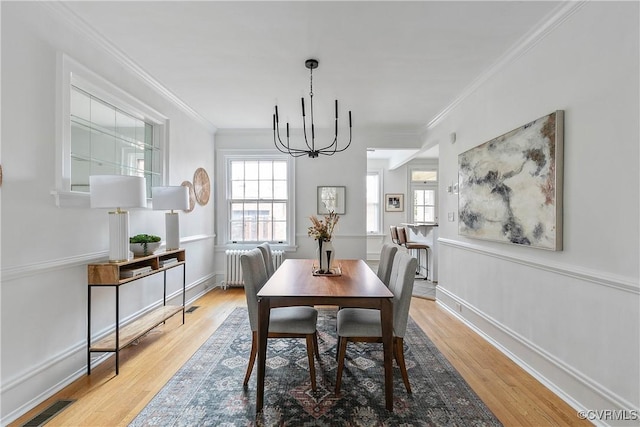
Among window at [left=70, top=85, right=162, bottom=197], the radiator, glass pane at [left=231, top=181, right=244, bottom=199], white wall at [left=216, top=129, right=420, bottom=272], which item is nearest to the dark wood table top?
window at [left=70, top=85, right=162, bottom=197]

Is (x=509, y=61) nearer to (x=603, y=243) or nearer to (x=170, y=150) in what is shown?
(x=603, y=243)

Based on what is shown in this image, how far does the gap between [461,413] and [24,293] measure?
9.22ft

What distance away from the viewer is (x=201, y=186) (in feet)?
15.8

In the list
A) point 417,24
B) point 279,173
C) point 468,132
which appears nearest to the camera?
point 417,24

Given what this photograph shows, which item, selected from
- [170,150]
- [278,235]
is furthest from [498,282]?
[170,150]

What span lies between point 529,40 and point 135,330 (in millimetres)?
3971

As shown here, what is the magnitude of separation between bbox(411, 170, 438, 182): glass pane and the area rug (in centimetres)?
578

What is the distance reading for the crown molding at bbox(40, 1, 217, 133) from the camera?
220 cm

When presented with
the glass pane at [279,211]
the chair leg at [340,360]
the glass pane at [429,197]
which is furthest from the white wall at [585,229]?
the glass pane at [429,197]

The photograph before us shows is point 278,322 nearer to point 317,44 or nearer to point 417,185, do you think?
point 317,44

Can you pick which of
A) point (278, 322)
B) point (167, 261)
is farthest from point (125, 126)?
point (278, 322)

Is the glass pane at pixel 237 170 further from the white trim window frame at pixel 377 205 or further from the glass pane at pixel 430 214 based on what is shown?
the glass pane at pixel 430 214

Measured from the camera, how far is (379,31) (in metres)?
2.42

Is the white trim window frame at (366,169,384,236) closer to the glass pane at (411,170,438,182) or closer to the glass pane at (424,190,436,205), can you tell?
the glass pane at (411,170,438,182)
